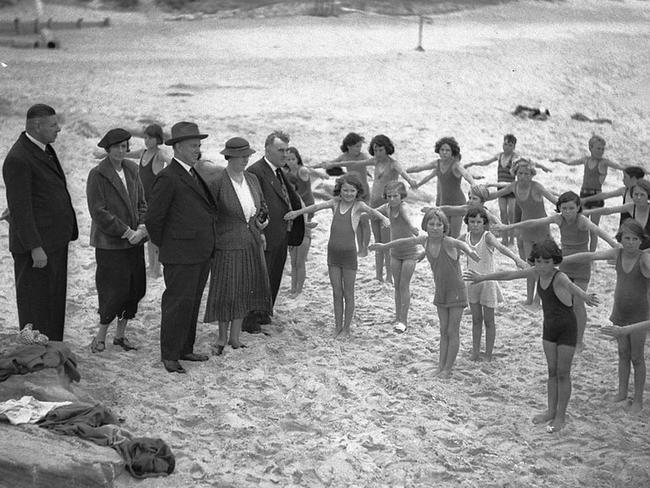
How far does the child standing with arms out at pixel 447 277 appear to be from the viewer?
26.4 ft

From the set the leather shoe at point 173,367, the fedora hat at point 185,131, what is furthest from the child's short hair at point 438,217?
the leather shoe at point 173,367

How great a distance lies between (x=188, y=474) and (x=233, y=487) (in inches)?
12.3

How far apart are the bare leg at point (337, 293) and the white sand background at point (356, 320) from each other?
7.2 inches

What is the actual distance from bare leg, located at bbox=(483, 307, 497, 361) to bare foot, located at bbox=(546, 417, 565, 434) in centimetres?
132

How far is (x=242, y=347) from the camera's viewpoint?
8508mm

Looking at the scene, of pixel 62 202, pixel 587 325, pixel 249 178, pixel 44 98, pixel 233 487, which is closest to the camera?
pixel 233 487

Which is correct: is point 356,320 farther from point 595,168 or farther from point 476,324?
point 595,168

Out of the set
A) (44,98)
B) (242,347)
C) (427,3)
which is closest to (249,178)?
(242,347)

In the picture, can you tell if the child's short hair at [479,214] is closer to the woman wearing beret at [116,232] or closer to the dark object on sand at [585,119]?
the woman wearing beret at [116,232]

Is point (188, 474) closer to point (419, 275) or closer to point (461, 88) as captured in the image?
point (419, 275)

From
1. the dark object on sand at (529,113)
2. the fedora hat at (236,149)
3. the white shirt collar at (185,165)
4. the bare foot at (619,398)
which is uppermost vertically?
the fedora hat at (236,149)

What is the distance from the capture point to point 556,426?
723cm

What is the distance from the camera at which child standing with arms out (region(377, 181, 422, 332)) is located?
9125 mm

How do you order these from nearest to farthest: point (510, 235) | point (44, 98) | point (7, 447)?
point (7, 447), point (510, 235), point (44, 98)
